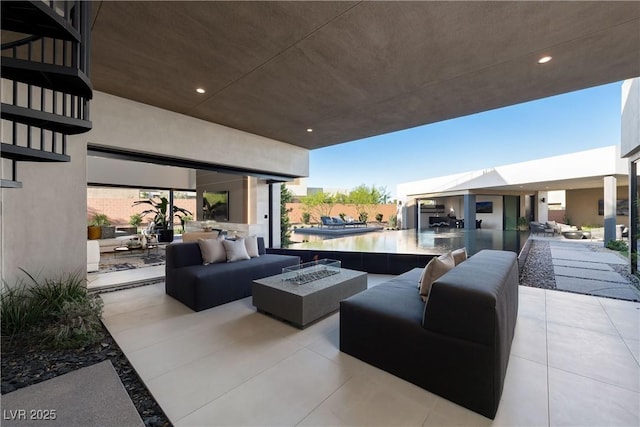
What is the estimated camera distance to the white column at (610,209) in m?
8.31

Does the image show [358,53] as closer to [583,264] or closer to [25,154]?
[25,154]

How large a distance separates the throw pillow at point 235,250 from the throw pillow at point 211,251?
0.10m

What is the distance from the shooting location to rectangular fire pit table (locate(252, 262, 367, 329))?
9.56 feet

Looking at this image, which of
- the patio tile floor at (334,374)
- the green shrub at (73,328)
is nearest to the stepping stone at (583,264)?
the patio tile floor at (334,374)

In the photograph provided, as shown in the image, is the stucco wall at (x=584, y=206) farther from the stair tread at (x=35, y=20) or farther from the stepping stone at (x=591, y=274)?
the stair tread at (x=35, y=20)

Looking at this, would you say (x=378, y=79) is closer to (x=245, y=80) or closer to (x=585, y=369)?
(x=245, y=80)

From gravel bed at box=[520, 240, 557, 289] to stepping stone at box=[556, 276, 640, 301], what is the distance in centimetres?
14

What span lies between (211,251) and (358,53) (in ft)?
11.4

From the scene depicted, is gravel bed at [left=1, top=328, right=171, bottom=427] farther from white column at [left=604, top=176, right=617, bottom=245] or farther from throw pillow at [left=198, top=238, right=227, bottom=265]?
A: white column at [left=604, top=176, right=617, bottom=245]

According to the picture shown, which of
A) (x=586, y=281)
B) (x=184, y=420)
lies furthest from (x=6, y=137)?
(x=586, y=281)

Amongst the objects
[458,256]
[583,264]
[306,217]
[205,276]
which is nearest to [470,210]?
[583,264]

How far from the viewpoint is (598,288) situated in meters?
4.14

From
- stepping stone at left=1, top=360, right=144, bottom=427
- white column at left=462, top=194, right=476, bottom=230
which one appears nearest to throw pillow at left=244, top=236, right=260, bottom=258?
stepping stone at left=1, top=360, right=144, bottom=427

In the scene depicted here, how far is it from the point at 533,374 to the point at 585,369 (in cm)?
47
